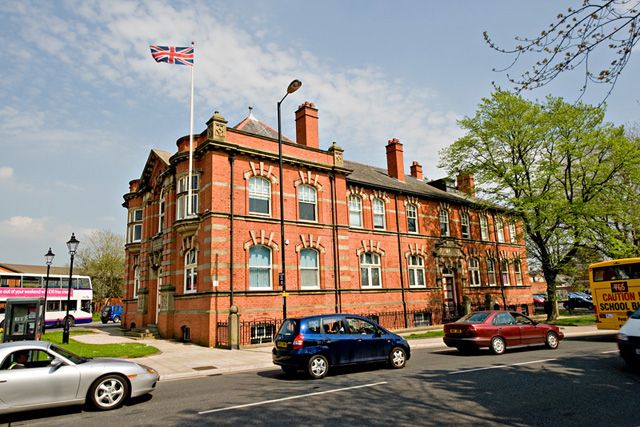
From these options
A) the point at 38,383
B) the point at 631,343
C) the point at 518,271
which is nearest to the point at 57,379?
the point at 38,383

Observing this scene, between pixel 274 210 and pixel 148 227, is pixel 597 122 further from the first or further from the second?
pixel 148 227

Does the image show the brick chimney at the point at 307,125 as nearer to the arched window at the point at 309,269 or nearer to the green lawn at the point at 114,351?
the arched window at the point at 309,269

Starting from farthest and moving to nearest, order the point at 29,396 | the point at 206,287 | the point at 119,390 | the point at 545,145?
the point at 545,145
the point at 206,287
the point at 119,390
the point at 29,396

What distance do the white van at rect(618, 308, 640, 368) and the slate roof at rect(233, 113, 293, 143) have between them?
1788cm

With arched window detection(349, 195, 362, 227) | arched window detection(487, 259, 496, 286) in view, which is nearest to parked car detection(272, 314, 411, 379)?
arched window detection(349, 195, 362, 227)

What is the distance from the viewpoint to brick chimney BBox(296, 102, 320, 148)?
79.3 ft

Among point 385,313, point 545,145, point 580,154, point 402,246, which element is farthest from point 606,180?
point 385,313

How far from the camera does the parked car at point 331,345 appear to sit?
10180mm

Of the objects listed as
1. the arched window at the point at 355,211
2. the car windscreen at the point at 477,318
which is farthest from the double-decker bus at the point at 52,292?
the car windscreen at the point at 477,318

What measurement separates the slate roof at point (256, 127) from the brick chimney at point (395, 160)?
10.1 meters

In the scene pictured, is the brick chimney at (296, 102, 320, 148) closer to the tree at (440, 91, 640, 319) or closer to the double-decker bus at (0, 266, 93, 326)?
the tree at (440, 91, 640, 319)

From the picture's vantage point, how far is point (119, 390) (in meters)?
7.96

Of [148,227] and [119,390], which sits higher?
[148,227]

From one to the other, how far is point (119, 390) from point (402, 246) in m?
21.3
